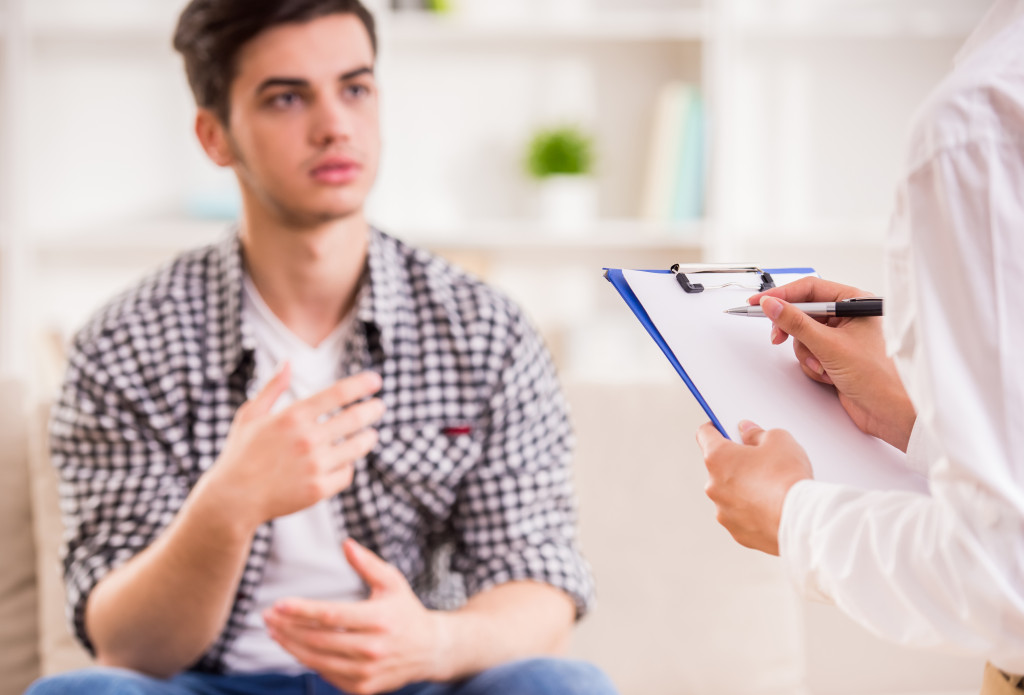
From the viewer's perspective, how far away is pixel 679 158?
2.39 metres

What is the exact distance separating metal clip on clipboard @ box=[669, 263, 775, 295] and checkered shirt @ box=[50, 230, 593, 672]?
0.54 meters

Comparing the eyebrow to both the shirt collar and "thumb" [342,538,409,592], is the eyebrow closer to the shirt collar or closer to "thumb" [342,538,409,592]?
the shirt collar

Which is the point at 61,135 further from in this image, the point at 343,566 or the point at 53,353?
the point at 343,566

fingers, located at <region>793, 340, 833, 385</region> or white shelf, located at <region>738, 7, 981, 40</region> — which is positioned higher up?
white shelf, located at <region>738, 7, 981, 40</region>

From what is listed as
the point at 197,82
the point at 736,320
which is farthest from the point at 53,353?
the point at 736,320

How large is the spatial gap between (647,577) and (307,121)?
744 millimetres

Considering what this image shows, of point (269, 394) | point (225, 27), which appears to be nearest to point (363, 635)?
point (269, 394)

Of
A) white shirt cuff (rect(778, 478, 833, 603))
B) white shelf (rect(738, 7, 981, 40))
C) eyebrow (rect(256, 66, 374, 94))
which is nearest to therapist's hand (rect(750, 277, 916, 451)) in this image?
white shirt cuff (rect(778, 478, 833, 603))

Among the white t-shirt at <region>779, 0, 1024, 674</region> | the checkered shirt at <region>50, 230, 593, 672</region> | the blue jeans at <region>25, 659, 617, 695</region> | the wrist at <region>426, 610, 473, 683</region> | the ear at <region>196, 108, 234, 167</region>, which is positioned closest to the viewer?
the white t-shirt at <region>779, 0, 1024, 674</region>

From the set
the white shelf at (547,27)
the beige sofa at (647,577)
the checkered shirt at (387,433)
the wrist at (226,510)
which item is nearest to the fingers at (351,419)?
the wrist at (226,510)

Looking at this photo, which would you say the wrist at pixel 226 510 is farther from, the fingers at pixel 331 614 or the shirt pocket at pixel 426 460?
the shirt pocket at pixel 426 460

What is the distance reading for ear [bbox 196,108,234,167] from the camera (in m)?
1.33

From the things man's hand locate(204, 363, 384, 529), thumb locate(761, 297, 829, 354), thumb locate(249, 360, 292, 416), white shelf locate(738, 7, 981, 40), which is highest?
white shelf locate(738, 7, 981, 40)

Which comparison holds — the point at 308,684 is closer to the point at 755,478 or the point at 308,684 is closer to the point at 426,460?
the point at 426,460
